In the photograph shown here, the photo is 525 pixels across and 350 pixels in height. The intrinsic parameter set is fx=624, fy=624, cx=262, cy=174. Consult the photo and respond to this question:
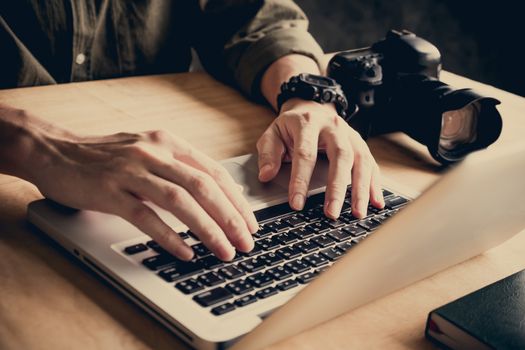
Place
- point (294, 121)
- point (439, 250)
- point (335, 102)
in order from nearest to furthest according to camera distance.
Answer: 1. point (439, 250)
2. point (294, 121)
3. point (335, 102)

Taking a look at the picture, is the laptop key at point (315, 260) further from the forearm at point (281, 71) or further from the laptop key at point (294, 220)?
the forearm at point (281, 71)

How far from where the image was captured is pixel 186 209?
60cm

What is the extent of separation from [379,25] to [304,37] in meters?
1.33

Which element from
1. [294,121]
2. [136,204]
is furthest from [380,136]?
[136,204]

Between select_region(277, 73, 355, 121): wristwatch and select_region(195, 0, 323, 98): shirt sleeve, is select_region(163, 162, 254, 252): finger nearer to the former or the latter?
select_region(277, 73, 355, 121): wristwatch

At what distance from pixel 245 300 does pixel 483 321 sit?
0.64 feet

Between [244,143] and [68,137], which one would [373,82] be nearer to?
[244,143]

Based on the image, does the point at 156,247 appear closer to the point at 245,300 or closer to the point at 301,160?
the point at 245,300

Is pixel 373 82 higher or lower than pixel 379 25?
higher

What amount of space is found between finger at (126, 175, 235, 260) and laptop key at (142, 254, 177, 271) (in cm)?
3

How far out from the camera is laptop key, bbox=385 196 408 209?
0.73m

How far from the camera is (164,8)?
139 cm

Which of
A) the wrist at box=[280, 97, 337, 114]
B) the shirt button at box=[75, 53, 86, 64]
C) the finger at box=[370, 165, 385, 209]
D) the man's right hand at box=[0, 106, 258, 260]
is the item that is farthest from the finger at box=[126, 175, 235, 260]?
the shirt button at box=[75, 53, 86, 64]

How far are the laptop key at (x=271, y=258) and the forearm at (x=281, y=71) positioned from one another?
53cm
